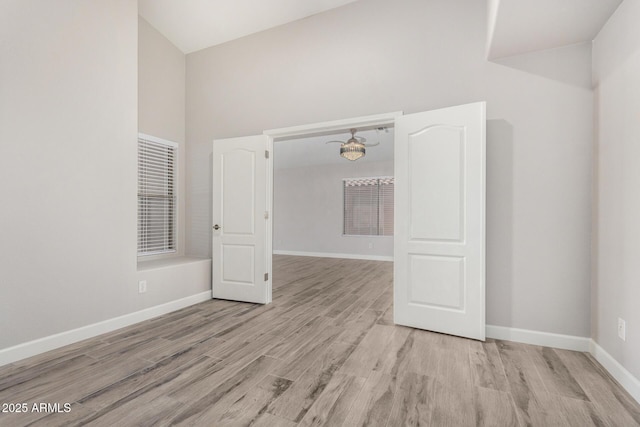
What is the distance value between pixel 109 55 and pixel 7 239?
6.06 ft

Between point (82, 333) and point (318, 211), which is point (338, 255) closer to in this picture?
point (318, 211)

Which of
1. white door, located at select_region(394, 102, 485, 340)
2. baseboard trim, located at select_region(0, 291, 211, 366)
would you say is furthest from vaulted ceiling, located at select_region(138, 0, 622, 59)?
baseboard trim, located at select_region(0, 291, 211, 366)

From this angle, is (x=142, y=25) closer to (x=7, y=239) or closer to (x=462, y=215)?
(x=7, y=239)

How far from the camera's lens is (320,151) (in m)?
7.89

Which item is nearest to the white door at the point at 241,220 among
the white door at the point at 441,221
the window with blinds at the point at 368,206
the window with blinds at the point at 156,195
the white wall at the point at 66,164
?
the window with blinds at the point at 156,195

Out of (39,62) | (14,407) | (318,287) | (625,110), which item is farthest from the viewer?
(318,287)

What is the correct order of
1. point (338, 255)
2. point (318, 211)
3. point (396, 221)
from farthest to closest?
point (318, 211), point (338, 255), point (396, 221)

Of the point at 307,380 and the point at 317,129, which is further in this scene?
the point at 317,129

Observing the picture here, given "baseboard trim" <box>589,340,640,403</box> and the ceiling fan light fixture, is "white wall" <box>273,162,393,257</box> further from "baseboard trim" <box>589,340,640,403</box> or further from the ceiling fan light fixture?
"baseboard trim" <box>589,340,640,403</box>

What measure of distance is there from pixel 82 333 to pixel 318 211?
254 inches

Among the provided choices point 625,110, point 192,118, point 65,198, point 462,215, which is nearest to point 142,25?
point 192,118

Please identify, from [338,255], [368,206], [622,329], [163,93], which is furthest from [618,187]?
[338,255]

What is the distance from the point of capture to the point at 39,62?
2396 mm

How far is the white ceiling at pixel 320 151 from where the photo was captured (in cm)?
698
